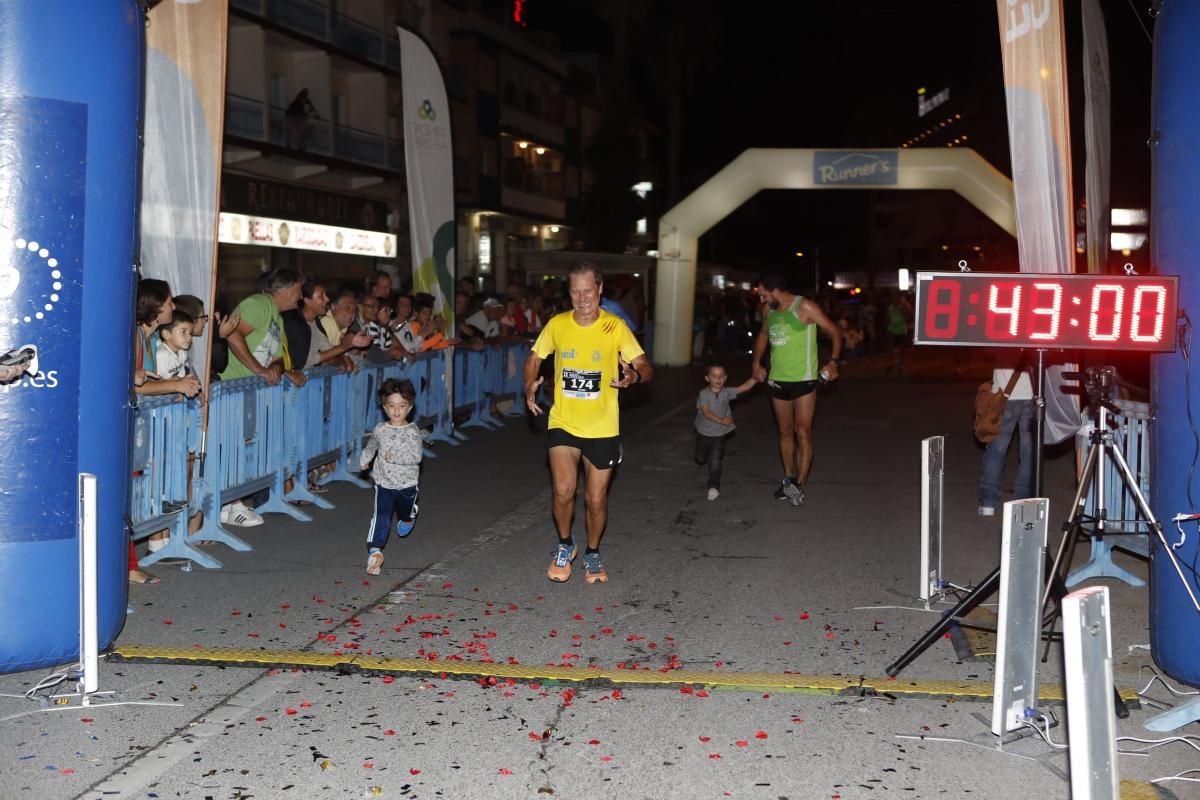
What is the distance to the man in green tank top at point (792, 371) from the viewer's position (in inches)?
422

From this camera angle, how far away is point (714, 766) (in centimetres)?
471

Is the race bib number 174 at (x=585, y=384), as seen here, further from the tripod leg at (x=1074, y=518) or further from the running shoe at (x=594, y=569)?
the tripod leg at (x=1074, y=518)

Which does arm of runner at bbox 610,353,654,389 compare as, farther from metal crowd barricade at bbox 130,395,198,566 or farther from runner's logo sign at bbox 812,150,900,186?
runner's logo sign at bbox 812,150,900,186

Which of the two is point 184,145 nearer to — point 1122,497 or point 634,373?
point 634,373

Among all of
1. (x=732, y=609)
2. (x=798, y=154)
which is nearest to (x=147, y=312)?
(x=732, y=609)

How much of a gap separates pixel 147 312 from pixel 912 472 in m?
7.94

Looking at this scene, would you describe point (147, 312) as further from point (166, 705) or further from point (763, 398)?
point (763, 398)

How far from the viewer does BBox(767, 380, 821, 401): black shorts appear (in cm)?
1082

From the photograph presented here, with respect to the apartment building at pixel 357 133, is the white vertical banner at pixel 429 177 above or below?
below

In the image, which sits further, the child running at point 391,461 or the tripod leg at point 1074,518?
the child running at point 391,461

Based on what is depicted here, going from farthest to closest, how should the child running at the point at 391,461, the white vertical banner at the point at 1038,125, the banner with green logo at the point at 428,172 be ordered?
the banner with green logo at the point at 428,172
the child running at the point at 391,461
the white vertical banner at the point at 1038,125

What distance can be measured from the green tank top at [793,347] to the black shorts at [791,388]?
3 cm

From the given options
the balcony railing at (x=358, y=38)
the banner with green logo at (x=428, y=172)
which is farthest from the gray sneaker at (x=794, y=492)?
the balcony railing at (x=358, y=38)

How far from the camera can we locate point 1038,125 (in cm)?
738
